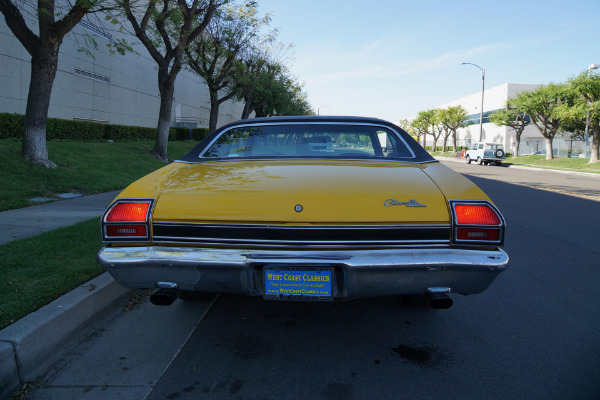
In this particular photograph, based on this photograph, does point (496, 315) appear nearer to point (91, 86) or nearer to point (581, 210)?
point (581, 210)

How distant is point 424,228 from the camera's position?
2256 mm

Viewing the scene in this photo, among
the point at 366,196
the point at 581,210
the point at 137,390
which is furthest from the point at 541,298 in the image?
the point at 581,210

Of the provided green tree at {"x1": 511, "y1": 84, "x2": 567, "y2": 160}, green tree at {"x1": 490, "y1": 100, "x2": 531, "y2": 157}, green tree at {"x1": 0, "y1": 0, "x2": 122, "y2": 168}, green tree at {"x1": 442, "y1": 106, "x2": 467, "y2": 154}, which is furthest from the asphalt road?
green tree at {"x1": 442, "y1": 106, "x2": 467, "y2": 154}

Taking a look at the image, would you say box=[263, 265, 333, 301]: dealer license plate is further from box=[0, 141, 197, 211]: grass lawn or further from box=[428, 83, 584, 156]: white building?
box=[428, 83, 584, 156]: white building

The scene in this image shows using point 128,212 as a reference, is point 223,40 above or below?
above

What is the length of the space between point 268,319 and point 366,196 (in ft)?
4.56

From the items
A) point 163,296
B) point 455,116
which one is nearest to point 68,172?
point 163,296

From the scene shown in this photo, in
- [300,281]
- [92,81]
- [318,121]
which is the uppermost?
[92,81]

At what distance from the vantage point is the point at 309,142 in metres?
3.40

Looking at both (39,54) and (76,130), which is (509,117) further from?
(39,54)

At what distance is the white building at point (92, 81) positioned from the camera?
46.7ft

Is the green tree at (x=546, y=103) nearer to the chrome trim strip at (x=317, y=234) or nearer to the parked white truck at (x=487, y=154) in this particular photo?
the parked white truck at (x=487, y=154)

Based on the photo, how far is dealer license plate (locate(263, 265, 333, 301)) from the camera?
2195mm

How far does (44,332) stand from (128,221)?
892 millimetres
